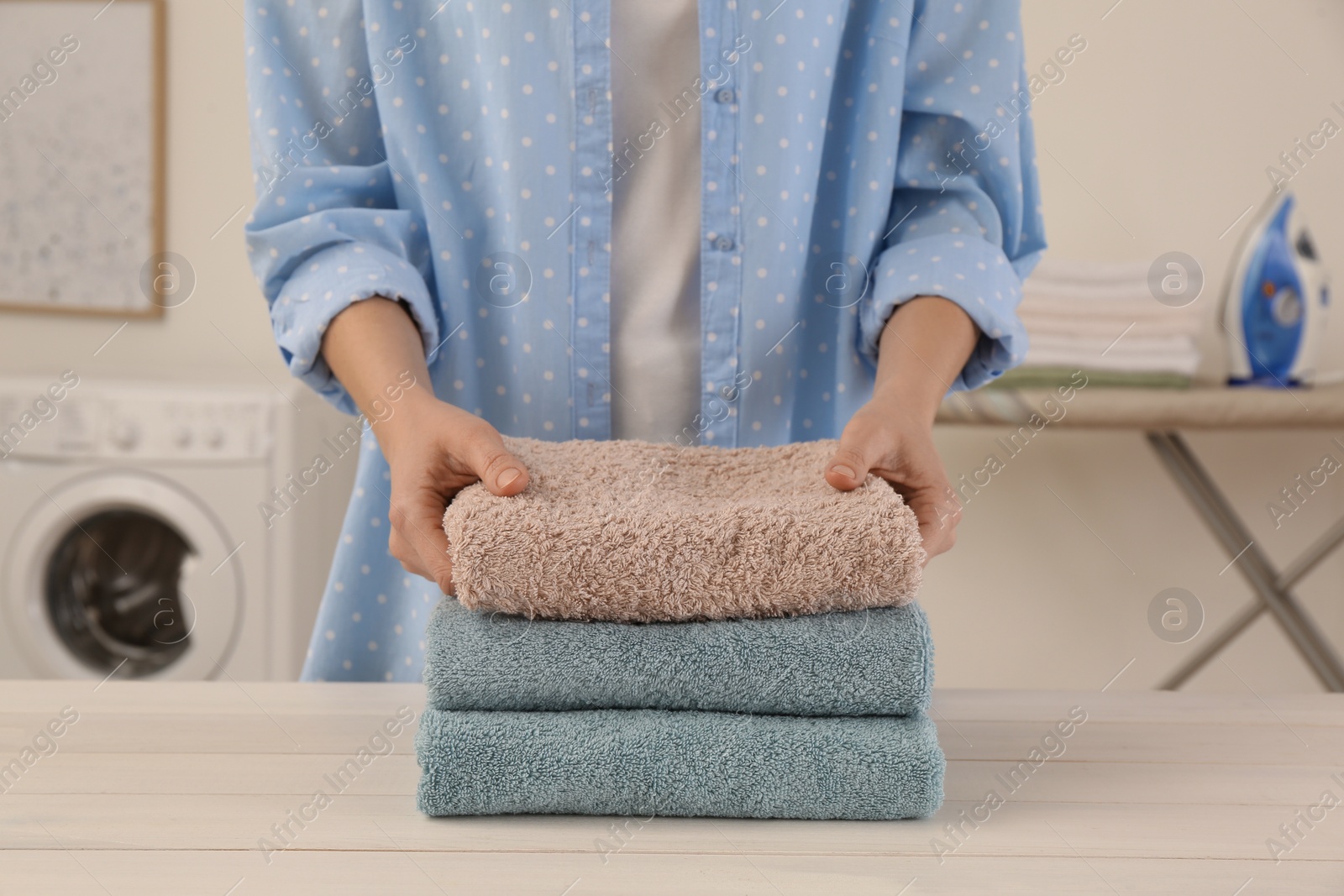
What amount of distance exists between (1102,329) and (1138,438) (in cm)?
31

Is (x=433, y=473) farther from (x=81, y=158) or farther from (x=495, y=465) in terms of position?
(x=81, y=158)

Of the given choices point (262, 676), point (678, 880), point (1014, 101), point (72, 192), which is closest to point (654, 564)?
point (678, 880)

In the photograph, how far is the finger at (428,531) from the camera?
1.41ft

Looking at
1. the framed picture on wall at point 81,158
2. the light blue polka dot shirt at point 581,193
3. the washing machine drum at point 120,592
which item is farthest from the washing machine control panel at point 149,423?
the light blue polka dot shirt at point 581,193

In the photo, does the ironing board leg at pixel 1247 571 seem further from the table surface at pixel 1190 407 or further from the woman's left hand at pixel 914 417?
the woman's left hand at pixel 914 417

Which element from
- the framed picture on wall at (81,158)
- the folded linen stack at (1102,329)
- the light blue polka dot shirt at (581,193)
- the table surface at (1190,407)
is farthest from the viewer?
the framed picture on wall at (81,158)

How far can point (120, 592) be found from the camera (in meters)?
1.62

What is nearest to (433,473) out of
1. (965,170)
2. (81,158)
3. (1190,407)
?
(965,170)

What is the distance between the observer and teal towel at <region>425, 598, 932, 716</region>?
39 centimetres

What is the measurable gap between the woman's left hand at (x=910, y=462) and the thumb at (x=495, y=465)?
0.44ft

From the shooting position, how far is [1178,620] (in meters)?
1.65

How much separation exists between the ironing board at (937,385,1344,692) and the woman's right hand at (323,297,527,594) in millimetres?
1031

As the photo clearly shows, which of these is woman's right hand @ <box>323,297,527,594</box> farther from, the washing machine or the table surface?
the washing machine

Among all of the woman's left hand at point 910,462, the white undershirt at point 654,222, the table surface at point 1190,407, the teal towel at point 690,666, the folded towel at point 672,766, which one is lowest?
the table surface at point 1190,407
